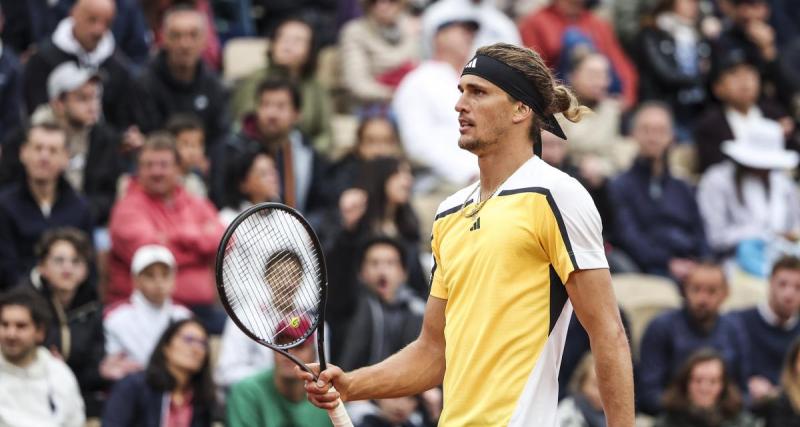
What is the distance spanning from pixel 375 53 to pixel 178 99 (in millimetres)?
1874

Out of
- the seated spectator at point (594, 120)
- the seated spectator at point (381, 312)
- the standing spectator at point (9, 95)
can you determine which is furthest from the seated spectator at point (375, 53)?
the seated spectator at point (381, 312)

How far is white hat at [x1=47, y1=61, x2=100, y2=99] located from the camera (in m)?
10.3

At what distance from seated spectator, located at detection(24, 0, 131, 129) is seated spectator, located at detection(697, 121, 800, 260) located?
14.3 ft

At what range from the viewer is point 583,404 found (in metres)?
8.83

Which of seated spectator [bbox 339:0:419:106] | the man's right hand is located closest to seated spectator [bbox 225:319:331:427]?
the man's right hand

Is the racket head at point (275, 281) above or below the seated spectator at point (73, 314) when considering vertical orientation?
above

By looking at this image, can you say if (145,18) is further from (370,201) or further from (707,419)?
(707,419)

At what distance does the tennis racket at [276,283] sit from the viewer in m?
4.95

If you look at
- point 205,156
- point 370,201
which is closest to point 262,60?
point 205,156

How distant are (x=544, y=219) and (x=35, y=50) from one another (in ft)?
21.3

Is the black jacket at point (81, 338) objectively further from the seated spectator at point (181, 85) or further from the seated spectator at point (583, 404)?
the seated spectator at point (583, 404)

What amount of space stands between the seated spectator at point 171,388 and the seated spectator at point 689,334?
2.94m

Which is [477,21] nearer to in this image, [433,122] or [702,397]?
[433,122]

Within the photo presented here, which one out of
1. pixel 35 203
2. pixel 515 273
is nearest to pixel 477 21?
pixel 35 203
